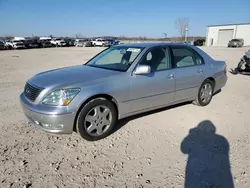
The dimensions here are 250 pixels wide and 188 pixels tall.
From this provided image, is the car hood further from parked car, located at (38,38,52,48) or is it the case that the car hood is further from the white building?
the white building

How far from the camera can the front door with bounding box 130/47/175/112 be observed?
3453mm

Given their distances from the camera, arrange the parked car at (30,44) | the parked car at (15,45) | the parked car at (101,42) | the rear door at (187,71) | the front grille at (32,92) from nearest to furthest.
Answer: the front grille at (32,92) < the rear door at (187,71) < the parked car at (15,45) < the parked car at (30,44) < the parked car at (101,42)

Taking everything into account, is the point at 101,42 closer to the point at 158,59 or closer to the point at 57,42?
the point at 57,42

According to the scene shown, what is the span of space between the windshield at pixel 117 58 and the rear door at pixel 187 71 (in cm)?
95

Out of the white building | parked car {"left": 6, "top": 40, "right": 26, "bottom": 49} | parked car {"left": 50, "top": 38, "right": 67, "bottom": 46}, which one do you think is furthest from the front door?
the white building

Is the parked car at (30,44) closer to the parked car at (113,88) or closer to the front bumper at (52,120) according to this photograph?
the parked car at (113,88)

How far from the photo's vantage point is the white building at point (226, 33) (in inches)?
1699

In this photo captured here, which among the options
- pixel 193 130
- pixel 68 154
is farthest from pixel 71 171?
pixel 193 130

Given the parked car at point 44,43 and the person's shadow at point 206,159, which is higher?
the parked car at point 44,43

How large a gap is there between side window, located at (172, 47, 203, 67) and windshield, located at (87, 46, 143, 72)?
890 mm

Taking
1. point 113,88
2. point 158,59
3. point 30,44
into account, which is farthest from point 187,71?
point 30,44

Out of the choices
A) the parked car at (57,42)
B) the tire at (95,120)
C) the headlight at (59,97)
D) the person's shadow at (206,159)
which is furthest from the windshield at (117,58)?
the parked car at (57,42)

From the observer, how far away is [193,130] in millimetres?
3572

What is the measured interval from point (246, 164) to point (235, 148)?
0.40m
